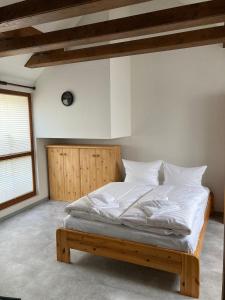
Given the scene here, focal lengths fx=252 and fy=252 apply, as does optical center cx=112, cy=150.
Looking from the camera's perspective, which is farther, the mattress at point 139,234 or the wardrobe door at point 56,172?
the wardrobe door at point 56,172

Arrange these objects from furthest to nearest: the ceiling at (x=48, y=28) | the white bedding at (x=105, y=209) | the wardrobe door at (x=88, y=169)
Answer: the wardrobe door at (x=88, y=169) → the ceiling at (x=48, y=28) → the white bedding at (x=105, y=209)

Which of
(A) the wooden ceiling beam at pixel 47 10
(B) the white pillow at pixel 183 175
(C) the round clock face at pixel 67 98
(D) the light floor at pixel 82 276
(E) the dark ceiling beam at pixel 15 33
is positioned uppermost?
(E) the dark ceiling beam at pixel 15 33

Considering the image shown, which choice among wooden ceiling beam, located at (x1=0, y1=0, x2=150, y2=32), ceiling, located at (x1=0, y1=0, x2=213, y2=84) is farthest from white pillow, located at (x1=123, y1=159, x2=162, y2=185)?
wooden ceiling beam, located at (x1=0, y1=0, x2=150, y2=32)

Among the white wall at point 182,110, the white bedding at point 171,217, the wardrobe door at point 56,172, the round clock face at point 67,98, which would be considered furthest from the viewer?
the wardrobe door at point 56,172

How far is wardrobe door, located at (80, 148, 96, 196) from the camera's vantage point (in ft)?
15.5

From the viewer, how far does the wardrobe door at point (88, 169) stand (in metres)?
4.73

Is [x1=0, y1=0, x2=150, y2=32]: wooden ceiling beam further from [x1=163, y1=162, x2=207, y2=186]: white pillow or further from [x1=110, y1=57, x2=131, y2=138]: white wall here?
[x1=163, y1=162, x2=207, y2=186]: white pillow

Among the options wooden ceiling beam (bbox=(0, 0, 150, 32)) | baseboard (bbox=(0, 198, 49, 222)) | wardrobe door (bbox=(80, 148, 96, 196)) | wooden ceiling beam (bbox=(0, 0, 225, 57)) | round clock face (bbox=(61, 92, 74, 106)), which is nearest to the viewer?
wooden ceiling beam (bbox=(0, 0, 150, 32))

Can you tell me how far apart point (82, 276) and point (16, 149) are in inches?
106

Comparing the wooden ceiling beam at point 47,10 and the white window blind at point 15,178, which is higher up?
the wooden ceiling beam at point 47,10

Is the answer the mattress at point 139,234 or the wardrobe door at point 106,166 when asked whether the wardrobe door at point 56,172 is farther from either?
the mattress at point 139,234

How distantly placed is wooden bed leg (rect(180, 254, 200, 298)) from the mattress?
0.25ft

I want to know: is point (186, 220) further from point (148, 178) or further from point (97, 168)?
point (97, 168)

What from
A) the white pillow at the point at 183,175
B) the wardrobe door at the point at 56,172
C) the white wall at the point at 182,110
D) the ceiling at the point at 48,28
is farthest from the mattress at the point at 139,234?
the ceiling at the point at 48,28
